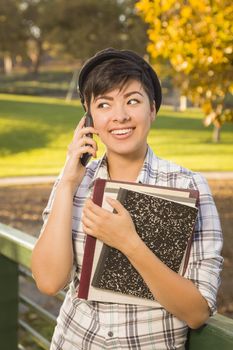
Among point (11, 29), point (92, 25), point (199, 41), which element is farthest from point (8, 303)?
point (11, 29)

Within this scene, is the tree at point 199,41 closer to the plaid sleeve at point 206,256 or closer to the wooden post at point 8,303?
the wooden post at point 8,303

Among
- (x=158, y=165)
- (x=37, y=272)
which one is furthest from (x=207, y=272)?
(x=37, y=272)

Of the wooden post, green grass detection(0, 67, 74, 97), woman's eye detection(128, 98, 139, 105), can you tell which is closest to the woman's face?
woman's eye detection(128, 98, 139, 105)

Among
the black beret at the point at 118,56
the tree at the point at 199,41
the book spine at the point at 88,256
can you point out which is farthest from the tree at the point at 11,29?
the book spine at the point at 88,256

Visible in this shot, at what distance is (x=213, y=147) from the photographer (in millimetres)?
24047

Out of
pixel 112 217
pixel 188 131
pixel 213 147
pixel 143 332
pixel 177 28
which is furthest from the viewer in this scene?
pixel 188 131

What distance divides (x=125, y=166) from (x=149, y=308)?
0.39 metres

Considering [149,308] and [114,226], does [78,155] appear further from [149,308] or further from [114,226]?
[149,308]

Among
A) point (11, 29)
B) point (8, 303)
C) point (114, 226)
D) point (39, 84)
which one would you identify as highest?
point (11, 29)

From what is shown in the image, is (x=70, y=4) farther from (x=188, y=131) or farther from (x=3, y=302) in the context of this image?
(x=3, y=302)

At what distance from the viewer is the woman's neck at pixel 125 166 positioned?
5.74ft

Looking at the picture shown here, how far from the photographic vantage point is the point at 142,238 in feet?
5.08

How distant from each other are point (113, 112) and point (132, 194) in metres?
0.27

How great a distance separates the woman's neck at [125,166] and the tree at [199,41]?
465cm
